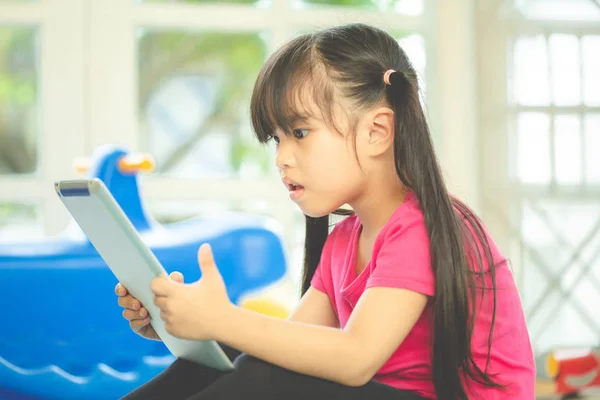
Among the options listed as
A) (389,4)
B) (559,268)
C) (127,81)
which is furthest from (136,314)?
(389,4)

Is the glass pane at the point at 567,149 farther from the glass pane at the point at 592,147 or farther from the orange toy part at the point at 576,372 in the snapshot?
the orange toy part at the point at 576,372

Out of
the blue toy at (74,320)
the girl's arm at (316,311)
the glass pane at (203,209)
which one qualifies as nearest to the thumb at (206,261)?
the girl's arm at (316,311)

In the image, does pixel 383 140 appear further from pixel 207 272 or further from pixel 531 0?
pixel 531 0

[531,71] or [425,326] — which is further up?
[531,71]

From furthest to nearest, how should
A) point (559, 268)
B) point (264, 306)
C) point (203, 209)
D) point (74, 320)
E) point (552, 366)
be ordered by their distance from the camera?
point (203, 209), point (559, 268), point (552, 366), point (264, 306), point (74, 320)

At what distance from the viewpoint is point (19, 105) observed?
5.82 ft

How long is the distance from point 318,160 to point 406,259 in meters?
0.13

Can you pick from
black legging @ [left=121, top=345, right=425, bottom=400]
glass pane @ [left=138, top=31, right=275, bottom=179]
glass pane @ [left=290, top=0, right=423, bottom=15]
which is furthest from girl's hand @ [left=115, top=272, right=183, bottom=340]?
glass pane @ [left=290, top=0, right=423, bottom=15]

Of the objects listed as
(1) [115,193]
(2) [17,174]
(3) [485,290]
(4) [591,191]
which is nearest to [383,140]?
(3) [485,290]

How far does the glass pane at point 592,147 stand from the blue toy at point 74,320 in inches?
34.5

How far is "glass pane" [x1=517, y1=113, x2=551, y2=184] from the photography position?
172 centimetres

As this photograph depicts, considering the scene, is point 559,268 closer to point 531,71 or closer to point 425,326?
point 531,71

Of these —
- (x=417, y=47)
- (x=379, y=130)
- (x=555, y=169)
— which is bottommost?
(x=555, y=169)

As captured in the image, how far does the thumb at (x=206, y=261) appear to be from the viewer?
61cm
